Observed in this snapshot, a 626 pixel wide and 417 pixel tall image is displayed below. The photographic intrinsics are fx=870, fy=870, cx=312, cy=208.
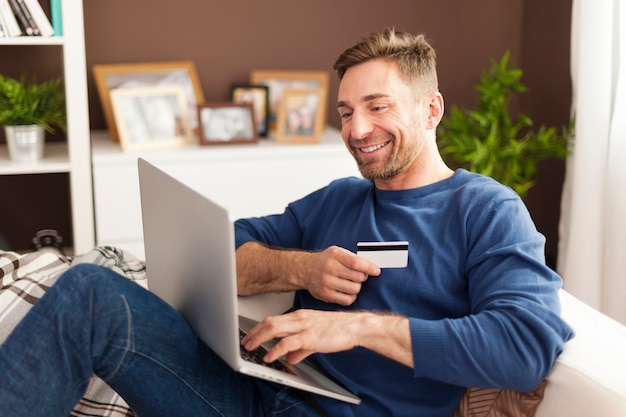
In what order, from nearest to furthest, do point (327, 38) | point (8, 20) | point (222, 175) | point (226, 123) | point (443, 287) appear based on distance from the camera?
point (443, 287) → point (8, 20) → point (222, 175) → point (226, 123) → point (327, 38)

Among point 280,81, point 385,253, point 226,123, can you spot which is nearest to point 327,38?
point 280,81

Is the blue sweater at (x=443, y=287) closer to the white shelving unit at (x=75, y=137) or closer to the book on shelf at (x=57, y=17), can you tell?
the white shelving unit at (x=75, y=137)

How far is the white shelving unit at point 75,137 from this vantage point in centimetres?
289

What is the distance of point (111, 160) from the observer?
2.98 m

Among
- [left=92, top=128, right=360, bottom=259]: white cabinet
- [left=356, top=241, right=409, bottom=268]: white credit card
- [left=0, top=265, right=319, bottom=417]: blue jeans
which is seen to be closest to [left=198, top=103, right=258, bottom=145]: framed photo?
[left=92, top=128, right=360, bottom=259]: white cabinet

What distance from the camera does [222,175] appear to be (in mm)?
3123

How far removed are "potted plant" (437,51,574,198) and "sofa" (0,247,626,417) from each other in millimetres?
1450

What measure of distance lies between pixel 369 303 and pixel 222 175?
140cm

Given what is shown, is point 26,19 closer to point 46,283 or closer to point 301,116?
point 301,116

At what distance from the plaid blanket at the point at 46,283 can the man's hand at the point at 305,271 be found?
39 centimetres

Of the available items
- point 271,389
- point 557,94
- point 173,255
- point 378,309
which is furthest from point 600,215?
point 173,255

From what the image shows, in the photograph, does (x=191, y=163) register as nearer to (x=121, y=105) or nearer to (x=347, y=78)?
(x=121, y=105)

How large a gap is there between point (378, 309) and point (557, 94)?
6.71 feet

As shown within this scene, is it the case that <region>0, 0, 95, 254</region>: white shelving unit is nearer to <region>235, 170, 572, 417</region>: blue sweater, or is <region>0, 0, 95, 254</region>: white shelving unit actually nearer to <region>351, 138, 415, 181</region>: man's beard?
<region>235, 170, 572, 417</region>: blue sweater
